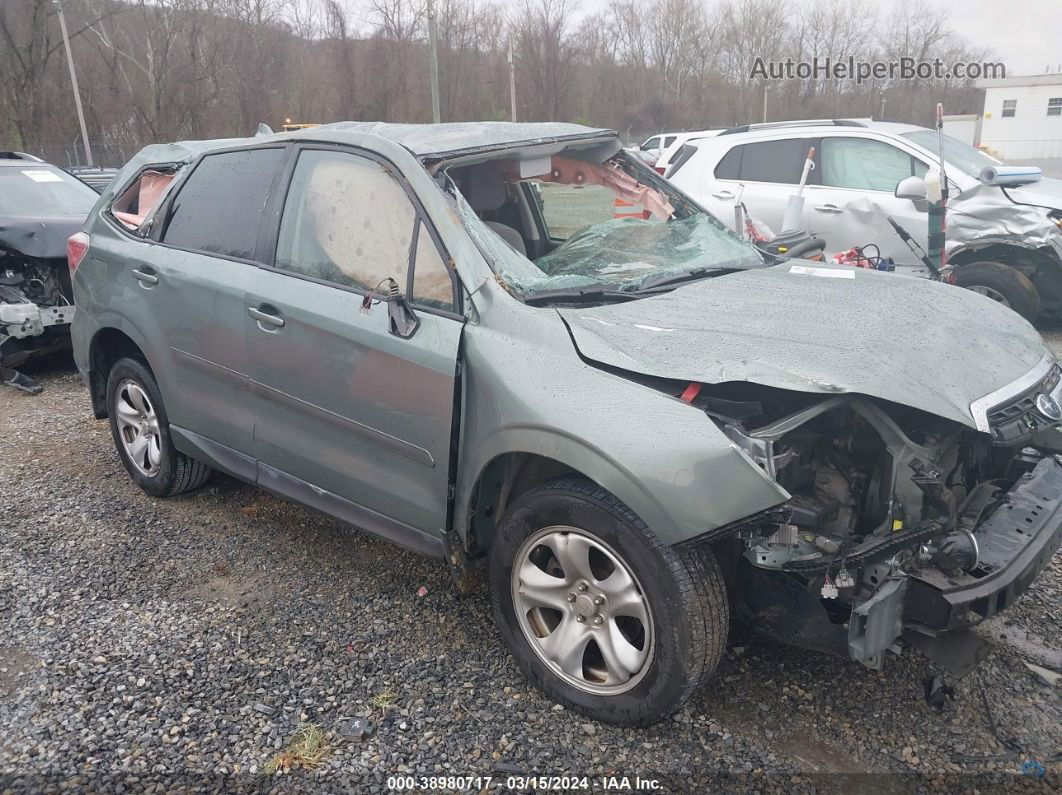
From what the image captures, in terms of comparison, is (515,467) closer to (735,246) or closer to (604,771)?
(604,771)

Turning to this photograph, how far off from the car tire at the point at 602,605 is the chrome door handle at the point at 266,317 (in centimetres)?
128

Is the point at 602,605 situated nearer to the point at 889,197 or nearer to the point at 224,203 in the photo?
the point at 224,203

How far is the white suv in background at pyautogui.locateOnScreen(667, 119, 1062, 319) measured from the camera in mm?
6621

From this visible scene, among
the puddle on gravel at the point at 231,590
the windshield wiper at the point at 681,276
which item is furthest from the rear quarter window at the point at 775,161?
the puddle on gravel at the point at 231,590

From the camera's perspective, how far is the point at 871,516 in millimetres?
2539

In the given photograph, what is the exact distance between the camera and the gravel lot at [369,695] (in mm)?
2494

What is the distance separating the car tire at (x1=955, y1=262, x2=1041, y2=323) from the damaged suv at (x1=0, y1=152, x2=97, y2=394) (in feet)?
24.2

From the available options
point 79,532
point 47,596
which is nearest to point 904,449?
point 47,596

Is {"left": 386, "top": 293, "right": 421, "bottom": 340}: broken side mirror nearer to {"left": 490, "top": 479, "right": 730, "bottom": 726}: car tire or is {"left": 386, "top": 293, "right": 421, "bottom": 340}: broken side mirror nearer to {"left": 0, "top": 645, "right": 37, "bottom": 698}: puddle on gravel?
{"left": 490, "top": 479, "right": 730, "bottom": 726}: car tire

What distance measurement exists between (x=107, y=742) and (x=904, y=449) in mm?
2639

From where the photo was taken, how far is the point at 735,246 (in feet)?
12.5

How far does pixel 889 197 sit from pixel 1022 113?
6085cm

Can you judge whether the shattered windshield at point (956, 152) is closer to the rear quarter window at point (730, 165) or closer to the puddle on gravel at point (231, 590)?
the rear quarter window at point (730, 165)
